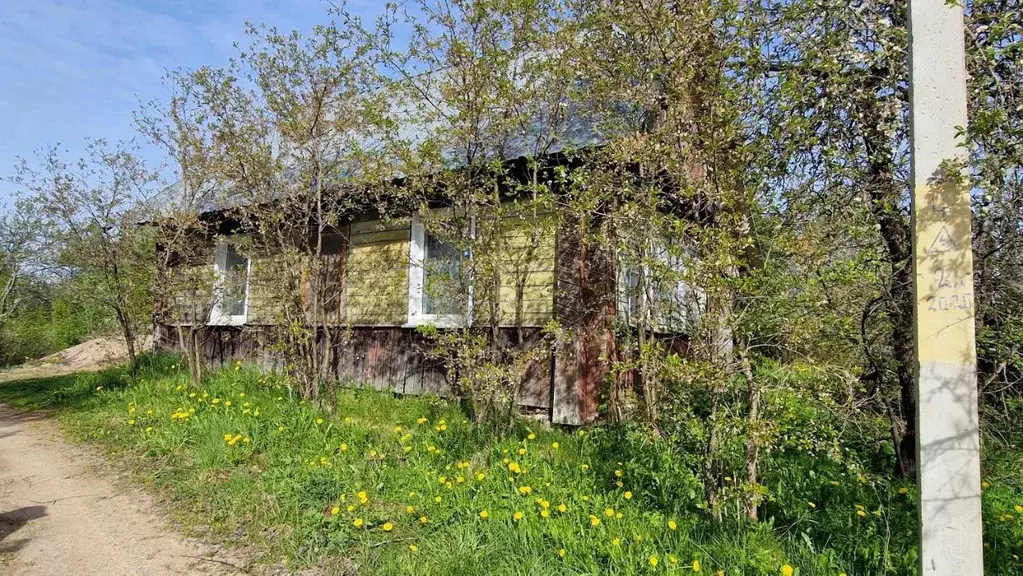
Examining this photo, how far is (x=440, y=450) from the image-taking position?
5250 millimetres

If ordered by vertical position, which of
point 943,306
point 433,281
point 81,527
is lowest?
point 81,527

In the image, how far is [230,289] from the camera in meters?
8.95

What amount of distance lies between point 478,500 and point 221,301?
6.50 metres

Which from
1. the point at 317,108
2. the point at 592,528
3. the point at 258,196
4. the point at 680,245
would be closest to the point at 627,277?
the point at 680,245

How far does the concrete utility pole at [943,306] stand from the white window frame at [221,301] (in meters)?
8.67

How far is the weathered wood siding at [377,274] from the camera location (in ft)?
27.8

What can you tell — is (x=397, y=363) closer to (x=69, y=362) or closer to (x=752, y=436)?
(x=752, y=436)

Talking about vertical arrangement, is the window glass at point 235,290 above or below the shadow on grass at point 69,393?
above

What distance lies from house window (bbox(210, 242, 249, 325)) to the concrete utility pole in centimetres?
773

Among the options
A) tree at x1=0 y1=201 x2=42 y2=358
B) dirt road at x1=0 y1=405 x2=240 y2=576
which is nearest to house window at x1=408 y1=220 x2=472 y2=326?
dirt road at x1=0 y1=405 x2=240 y2=576

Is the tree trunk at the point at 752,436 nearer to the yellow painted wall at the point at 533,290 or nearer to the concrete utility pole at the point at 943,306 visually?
the concrete utility pole at the point at 943,306

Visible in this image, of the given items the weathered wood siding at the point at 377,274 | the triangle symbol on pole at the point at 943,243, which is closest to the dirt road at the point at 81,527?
the weathered wood siding at the point at 377,274

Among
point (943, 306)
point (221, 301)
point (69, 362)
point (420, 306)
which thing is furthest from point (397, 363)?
point (69, 362)

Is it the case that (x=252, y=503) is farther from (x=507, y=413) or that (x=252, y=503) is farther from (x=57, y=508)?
(x=507, y=413)
